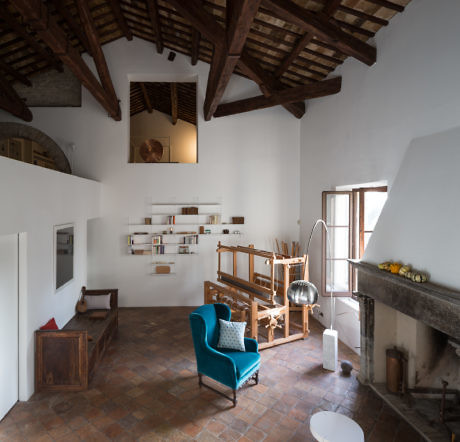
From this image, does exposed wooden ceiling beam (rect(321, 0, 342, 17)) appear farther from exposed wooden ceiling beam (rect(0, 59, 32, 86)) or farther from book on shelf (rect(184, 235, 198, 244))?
exposed wooden ceiling beam (rect(0, 59, 32, 86))

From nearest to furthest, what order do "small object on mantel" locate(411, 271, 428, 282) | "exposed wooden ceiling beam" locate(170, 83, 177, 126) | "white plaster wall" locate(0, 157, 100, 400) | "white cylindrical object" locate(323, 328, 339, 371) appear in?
"small object on mantel" locate(411, 271, 428, 282) → "white plaster wall" locate(0, 157, 100, 400) → "white cylindrical object" locate(323, 328, 339, 371) → "exposed wooden ceiling beam" locate(170, 83, 177, 126)

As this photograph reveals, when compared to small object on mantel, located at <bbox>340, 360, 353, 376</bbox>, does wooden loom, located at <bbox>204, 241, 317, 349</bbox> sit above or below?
above

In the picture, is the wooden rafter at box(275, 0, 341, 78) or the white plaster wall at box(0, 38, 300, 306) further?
the white plaster wall at box(0, 38, 300, 306)

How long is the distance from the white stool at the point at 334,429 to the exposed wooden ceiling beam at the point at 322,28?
4808 mm

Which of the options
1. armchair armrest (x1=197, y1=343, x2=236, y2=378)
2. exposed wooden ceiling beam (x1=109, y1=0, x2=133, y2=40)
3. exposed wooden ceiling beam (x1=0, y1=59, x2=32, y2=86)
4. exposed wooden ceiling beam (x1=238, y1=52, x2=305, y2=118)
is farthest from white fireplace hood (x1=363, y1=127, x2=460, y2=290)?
exposed wooden ceiling beam (x1=0, y1=59, x2=32, y2=86)

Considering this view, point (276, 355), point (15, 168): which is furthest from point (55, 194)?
point (276, 355)

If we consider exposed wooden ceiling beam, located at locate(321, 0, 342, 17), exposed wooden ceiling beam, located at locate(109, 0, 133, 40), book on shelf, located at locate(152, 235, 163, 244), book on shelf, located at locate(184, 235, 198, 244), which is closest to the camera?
exposed wooden ceiling beam, located at locate(321, 0, 342, 17)

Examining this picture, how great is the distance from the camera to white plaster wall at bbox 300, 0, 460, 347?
3695 mm

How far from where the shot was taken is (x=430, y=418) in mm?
3779

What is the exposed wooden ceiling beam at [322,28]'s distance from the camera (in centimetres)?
433

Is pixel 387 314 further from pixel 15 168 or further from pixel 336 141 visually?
pixel 15 168

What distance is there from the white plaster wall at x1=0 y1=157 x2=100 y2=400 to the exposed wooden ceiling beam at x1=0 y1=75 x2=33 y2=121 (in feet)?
8.71

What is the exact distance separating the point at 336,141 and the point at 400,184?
2609 mm

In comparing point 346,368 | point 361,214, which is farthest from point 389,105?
point 346,368
